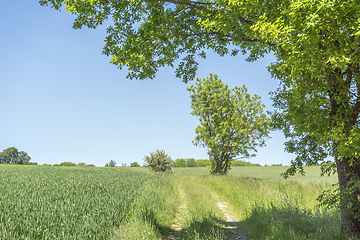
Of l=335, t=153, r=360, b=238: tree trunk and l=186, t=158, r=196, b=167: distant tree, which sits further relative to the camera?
l=186, t=158, r=196, b=167: distant tree

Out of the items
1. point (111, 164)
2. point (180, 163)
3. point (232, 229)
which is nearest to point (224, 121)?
point (232, 229)

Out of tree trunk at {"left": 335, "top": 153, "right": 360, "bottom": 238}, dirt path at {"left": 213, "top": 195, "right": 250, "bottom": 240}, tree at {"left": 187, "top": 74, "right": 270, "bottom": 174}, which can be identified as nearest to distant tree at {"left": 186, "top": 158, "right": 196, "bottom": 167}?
tree at {"left": 187, "top": 74, "right": 270, "bottom": 174}

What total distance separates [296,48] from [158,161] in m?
38.4

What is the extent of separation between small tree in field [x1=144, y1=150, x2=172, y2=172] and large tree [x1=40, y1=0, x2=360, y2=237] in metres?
33.0

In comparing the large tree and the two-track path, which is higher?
the large tree

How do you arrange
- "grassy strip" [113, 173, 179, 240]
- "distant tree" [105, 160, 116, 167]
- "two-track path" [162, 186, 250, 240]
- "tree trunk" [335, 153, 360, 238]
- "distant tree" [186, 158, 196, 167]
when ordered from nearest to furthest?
"tree trunk" [335, 153, 360, 238]
"grassy strip" [113, 173, 179, 240]
"two-track path" [162, 186, 250, 240]
"distant tree" [105, 160, 116, 167]
"distant tree" [186, 158, 196, 167]

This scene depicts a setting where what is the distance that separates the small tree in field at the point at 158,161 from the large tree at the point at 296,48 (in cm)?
3304

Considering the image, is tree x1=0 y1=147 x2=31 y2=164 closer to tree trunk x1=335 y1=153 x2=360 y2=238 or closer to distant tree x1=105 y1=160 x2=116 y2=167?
distant tree x1=105 y1=160 x2=116 y2=167

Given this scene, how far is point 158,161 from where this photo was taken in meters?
40.9

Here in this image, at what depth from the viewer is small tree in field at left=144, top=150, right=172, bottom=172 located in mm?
40562

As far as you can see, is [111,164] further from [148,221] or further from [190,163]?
[148,221]

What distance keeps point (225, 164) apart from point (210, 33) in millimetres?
21880

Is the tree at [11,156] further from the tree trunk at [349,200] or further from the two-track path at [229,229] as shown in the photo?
the tree trunk at [349,200]

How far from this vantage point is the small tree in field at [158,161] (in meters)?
40.6
